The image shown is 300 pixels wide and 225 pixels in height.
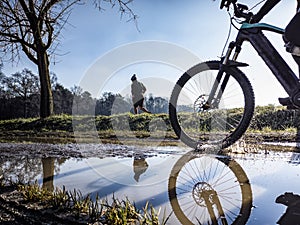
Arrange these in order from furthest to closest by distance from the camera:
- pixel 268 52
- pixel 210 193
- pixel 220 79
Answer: pixel 220 79 → pixel 268 52 → pixel 210 193

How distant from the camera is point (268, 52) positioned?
2.78m

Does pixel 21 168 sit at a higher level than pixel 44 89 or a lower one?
lower

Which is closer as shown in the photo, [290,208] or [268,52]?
[290,208]

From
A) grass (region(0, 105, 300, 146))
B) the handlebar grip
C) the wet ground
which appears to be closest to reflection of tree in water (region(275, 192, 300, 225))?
the wet ground

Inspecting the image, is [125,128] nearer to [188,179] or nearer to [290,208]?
[188,179]

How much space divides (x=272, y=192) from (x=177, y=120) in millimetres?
1661

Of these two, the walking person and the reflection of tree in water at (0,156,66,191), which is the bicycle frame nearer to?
the walking person

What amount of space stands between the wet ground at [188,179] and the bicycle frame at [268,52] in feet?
2.43

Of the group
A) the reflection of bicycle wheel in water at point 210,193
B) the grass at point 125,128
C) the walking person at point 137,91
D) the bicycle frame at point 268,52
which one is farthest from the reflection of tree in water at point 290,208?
the walking person at point 137,91

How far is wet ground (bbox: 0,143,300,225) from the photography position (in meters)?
1.45

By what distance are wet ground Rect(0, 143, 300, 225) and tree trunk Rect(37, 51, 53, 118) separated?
8.24m

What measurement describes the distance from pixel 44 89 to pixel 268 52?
1004 centimetres

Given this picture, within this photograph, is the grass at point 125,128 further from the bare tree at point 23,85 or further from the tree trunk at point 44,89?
the bare tree at point 23,85

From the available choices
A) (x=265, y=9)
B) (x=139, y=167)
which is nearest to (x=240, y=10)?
(x=265, y=9)
